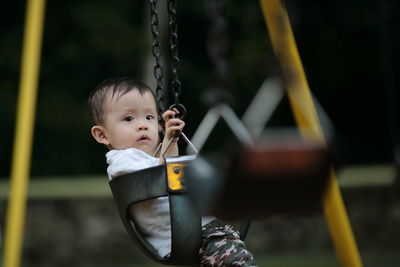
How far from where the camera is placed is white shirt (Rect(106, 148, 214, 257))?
2.40 m

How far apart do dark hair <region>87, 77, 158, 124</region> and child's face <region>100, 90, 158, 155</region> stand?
→ 0.02 meters

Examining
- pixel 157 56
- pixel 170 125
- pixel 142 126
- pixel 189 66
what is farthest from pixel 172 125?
pixel 189 66

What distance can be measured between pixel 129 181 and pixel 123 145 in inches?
7.0

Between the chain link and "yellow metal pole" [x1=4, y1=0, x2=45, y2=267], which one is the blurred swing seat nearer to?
the chain link

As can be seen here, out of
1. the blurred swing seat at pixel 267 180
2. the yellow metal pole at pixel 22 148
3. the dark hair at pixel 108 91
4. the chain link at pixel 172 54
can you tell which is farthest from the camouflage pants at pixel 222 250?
the yellow metal pole at pixel 22 148

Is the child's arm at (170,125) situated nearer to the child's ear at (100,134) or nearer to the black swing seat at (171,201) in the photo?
the black swing seat at (171,201)

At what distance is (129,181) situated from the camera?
2.36m

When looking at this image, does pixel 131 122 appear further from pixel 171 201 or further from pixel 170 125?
pixel 171 201

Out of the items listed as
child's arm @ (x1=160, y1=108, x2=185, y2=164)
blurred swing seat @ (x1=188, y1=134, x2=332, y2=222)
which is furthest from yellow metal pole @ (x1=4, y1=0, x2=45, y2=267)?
blurred swing seat @ (x1=188, y1=134, x2=332, y2=222)

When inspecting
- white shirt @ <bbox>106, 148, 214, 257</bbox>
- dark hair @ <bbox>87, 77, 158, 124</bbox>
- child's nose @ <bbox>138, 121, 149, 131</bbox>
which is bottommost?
white shirt @ <bbox>106, 148, 214, 257</bbox>

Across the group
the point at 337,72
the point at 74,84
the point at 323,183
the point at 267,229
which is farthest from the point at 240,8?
the point at 323,183

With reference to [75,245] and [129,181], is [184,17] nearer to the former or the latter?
[75,245]

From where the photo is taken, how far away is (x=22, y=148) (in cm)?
368

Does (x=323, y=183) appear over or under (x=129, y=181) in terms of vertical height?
under
